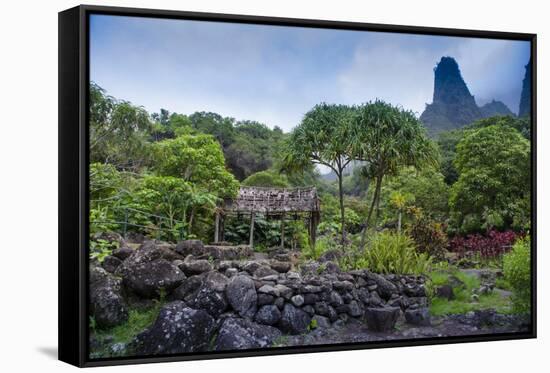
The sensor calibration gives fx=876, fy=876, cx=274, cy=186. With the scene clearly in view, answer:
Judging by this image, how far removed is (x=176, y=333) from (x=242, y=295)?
773mm

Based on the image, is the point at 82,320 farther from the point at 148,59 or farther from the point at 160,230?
the point at 148,59

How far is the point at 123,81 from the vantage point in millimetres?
8352

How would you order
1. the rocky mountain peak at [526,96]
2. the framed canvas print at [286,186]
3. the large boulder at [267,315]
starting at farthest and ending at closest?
the rocky mountain peak at [526,96] → the large boulder at [267,315] → the framed canvas print at [286,186]

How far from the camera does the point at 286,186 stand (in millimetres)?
9180

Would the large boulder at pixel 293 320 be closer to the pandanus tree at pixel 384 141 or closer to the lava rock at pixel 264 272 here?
the lava rock at pixel 264 272

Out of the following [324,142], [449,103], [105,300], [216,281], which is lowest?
[105,300]

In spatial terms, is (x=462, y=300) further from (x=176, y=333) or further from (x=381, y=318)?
(x=176, y=333)

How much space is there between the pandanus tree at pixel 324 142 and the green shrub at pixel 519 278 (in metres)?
2.04

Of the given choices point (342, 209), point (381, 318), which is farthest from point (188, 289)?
point (381, 318)

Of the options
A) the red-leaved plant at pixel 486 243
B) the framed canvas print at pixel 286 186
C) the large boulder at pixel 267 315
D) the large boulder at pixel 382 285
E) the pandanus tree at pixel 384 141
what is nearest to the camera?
the framed canvas print at pixel 286 186

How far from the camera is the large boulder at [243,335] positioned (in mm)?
8547

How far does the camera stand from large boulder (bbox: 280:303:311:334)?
8.83 meters

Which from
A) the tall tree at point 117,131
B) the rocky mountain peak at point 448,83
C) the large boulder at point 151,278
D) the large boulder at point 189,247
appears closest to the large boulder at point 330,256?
the large boulder at point 189,247

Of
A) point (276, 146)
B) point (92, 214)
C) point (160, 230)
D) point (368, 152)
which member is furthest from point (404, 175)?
point (92, 214)
